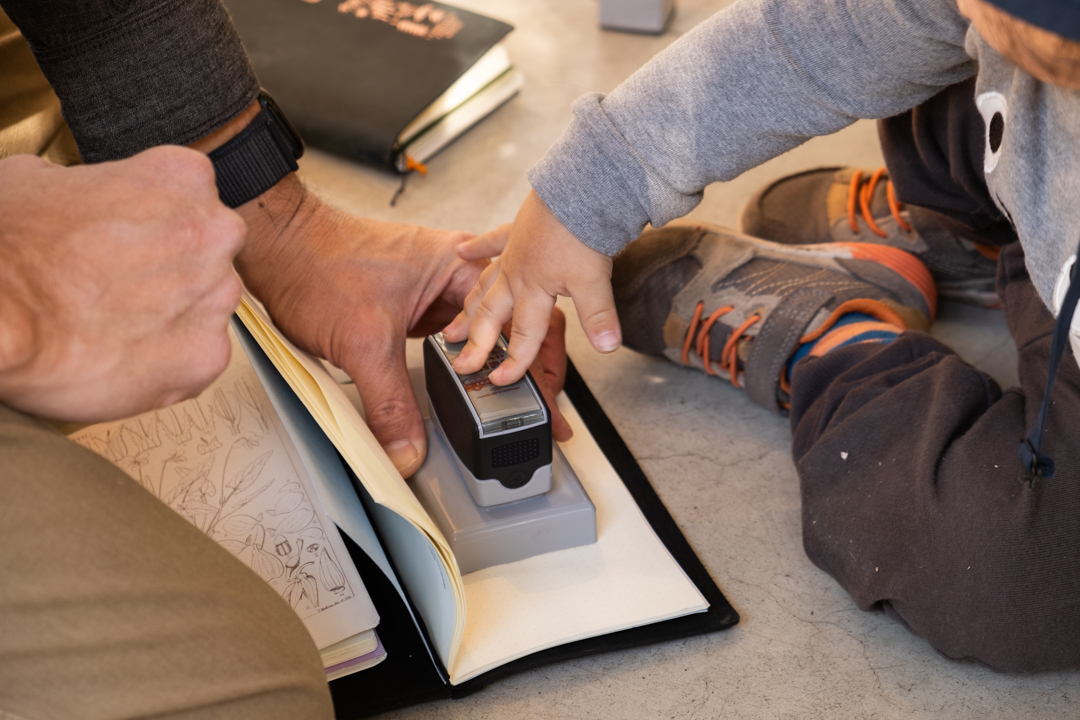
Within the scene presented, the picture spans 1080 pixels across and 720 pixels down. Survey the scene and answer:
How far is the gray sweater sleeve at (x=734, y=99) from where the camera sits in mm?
622

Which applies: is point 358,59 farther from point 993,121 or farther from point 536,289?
point 993,121

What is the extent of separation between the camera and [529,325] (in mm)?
694

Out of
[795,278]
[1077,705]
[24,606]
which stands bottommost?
[1077,705]

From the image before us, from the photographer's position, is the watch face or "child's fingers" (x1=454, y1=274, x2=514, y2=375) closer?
"child's fingers" (x1=454, y1=274, x2=514, y2=375)

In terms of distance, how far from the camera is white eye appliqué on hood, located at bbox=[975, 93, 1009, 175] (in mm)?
604

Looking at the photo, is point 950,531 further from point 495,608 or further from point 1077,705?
point 495,608

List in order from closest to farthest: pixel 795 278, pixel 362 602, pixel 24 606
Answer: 1. pixel 24 606
2. pixel 362 602
3. pixel 795 278

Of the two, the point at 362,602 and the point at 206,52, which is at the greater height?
the point at 206,52

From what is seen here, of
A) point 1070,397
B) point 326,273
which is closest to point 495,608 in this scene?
point 326,273

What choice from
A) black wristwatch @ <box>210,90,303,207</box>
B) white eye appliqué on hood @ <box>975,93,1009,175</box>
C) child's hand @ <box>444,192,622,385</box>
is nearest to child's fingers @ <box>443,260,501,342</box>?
child's hand @ <box>444,192,622,385</box>

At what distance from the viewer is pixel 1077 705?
0.59 metres

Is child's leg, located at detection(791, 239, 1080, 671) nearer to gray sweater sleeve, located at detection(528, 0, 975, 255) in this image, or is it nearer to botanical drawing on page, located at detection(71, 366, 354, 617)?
gray sweater sleeve, located at detection(528, 0, 975, 255)

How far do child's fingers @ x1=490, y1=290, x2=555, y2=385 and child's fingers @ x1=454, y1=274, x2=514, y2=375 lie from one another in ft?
0.04

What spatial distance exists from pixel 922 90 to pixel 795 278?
0.23 m
